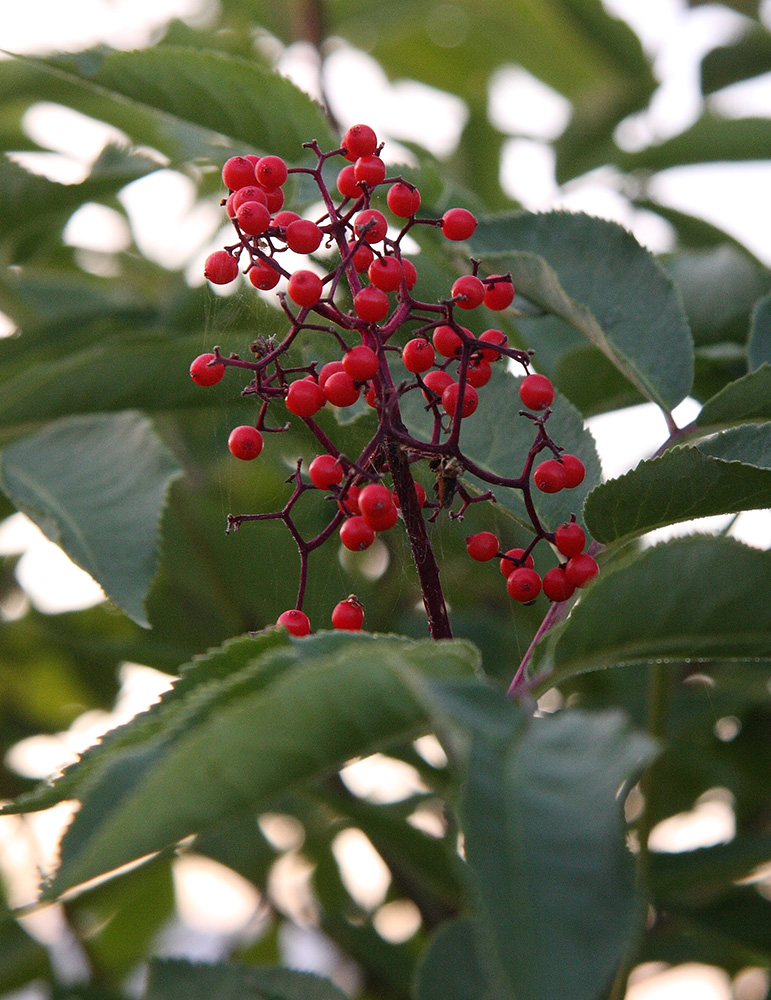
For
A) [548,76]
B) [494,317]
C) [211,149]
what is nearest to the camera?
[494,317]

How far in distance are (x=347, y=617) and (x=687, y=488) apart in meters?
0.31

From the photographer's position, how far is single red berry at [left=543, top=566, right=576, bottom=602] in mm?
892

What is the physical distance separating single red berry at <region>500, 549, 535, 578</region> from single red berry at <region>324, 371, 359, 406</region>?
0.77 ft

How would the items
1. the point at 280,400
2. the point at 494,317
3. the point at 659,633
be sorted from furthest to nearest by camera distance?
the point at 494,317 → the point at 280,400 → the point at 659,633

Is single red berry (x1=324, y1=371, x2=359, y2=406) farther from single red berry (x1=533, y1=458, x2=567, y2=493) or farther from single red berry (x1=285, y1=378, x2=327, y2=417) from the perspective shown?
single red berry (x1=533, y1=458, x2=567, y2=493)

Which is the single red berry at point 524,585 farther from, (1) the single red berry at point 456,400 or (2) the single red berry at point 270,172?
(2) the single red berry at point 270,172

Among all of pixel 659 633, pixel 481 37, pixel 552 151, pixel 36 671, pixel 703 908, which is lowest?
pixel 703 908

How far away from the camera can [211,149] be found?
142 cm

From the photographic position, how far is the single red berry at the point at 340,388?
2.72ft

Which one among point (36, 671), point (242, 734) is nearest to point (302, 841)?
point (36, 671)

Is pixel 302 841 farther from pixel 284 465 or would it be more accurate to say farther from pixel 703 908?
pixel 284 465

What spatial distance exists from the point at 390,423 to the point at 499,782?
12.9 inches

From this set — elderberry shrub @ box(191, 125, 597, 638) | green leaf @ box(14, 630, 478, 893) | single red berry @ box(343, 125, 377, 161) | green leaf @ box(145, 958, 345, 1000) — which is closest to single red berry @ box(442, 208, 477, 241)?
elderberry shrub @ box(191, 125, 597, 638)

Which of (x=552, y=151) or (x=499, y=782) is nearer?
(x=499, y=782)
